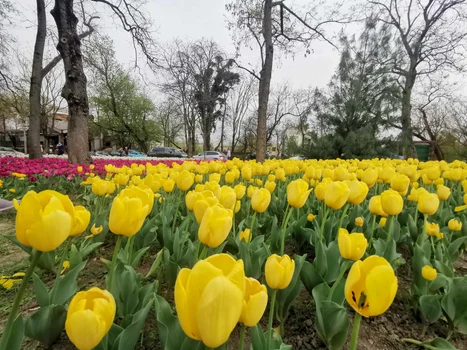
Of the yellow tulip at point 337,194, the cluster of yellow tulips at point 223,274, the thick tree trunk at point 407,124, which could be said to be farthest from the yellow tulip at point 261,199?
the thick tree trunk at point 407,124

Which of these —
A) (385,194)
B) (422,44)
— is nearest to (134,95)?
(422,44)

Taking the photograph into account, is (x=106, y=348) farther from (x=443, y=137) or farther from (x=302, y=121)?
(x=302, y=121)

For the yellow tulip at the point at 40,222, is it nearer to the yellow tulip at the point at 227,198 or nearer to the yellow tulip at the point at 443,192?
the yellow tulip at the point at 227,198

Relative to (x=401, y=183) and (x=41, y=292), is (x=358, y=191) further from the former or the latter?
(x=41, y=292)

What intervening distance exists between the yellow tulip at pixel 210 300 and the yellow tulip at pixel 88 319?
→ 184 mm

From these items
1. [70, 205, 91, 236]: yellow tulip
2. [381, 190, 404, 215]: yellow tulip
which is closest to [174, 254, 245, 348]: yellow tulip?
[70, 205, 91, 236]: yellow tulip

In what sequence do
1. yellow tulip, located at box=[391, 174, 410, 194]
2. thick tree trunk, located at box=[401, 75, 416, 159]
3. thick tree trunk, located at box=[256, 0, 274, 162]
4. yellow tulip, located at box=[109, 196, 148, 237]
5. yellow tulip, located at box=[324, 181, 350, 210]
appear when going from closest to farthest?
yellow tulip, located at box=[109, 196, 148, 237]
yellow tulip, located at box=[324, 181, 350, 210]
yellow tulip, located at box=[391, 174, 410, 194]
thick tree trunk, located at box=[256, 0, 274, 162]
thick tree trunk, located at box=[401, 75, 416, 159]

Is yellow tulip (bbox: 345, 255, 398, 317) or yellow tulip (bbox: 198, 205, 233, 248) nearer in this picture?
yellow tulip (bbox: 345, 255, 398, 317)

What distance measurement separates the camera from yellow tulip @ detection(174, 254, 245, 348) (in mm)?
462

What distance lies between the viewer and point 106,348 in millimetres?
832

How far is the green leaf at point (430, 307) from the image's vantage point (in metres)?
1.32

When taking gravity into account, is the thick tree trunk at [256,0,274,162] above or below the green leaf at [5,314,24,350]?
above

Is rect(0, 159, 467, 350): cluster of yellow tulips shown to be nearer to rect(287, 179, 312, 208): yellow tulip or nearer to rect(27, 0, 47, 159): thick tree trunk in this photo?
rect(287, 179, 312, 208): yellow tulip

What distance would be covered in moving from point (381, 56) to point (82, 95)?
1710cm
